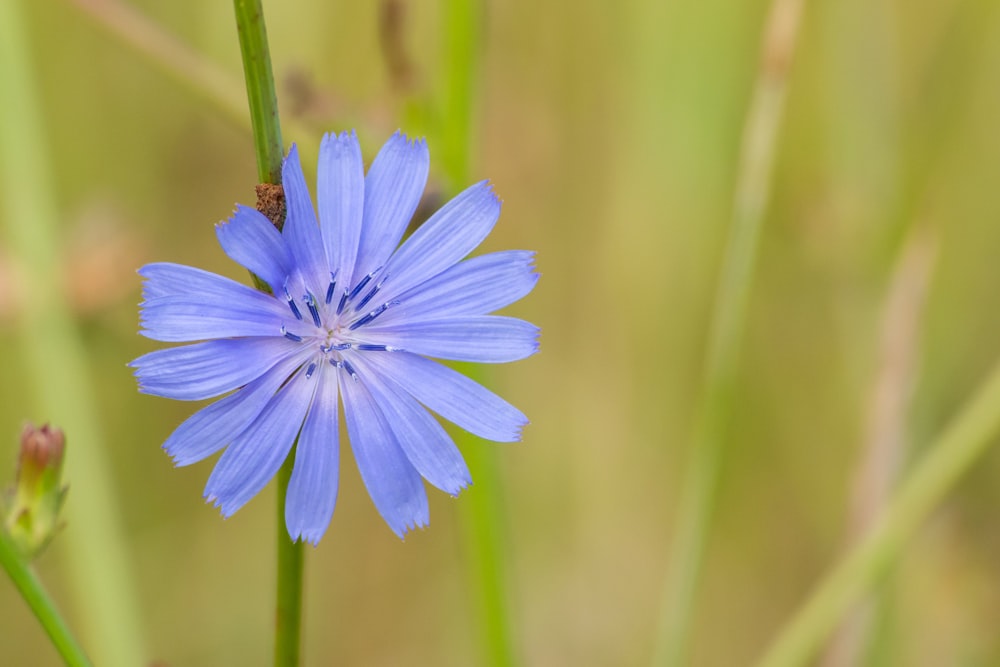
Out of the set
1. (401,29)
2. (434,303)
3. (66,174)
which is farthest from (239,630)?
(434,303)

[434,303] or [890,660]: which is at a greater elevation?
[434,303]

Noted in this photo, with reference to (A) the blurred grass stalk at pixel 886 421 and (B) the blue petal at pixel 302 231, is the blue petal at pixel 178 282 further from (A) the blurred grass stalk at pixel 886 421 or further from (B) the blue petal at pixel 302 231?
(A) the blurred grass stalk at pixel 886 421

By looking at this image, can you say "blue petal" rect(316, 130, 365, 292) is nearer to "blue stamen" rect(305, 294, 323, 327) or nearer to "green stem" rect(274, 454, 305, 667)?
"blue stamen" rect(305, 294, 323, 327)

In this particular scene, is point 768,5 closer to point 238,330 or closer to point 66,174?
point 66,174

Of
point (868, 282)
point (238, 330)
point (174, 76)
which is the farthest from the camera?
point (868, 282)

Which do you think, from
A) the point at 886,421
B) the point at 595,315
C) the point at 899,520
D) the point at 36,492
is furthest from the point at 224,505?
the point at 595,315

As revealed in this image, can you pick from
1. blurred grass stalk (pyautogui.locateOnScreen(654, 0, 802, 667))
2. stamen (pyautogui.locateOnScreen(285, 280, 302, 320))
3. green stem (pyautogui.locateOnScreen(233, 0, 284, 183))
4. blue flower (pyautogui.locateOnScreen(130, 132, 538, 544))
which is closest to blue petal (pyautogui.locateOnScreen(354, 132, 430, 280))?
blue flower (pyautogui.locateOnScreen(130, 132, 538, 544))

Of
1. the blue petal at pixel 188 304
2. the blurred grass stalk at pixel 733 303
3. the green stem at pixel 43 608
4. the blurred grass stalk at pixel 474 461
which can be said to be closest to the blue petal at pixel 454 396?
the blue petal at pixel 188 304
